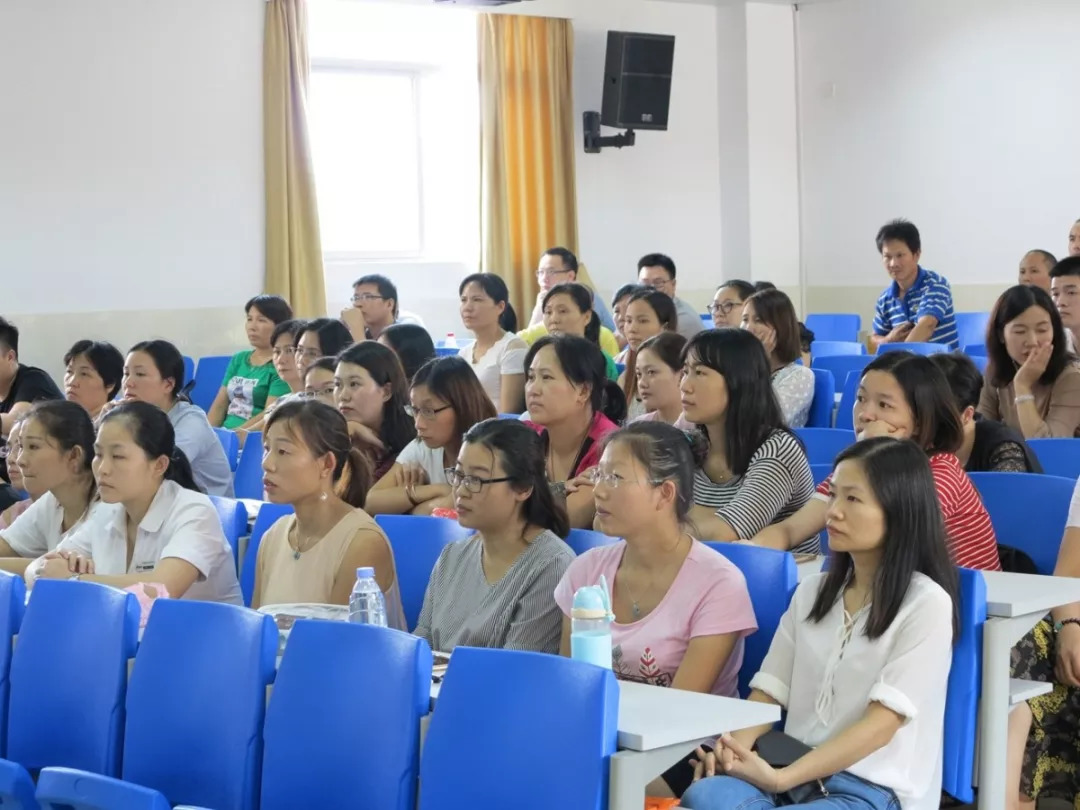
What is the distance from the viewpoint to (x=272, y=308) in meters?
7.41

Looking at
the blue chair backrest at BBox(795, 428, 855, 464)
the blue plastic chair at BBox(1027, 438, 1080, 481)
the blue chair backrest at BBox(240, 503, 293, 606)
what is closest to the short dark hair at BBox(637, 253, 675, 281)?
the blue chair backrest at BBox(795, 428, 855, 464)

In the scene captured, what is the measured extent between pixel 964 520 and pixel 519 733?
57.6 inches

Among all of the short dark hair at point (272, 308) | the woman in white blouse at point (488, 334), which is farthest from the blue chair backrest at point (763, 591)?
the short dark hair at point (272, 308)

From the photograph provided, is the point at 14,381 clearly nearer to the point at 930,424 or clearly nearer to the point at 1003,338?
the point at 1003,338

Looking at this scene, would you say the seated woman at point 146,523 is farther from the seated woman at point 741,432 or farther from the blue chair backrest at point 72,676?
the seated woman at point 741,432

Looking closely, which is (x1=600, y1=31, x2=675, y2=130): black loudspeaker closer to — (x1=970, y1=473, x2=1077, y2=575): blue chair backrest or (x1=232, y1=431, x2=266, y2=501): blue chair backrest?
(x1=232, y1=431, x2=266, y2=501): blue chair backrest

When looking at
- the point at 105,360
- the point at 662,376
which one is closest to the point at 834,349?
the point at 662,376

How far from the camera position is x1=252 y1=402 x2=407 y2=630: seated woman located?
11.9 ft

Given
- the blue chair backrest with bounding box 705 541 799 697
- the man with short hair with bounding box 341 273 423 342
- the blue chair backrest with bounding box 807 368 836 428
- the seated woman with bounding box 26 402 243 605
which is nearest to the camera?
the blue chair backrest with bounding box 705 541 799 697

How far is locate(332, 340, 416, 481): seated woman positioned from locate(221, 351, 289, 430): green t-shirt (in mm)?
2160

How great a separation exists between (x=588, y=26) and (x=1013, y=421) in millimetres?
6216

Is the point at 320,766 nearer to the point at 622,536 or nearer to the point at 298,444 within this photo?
the point at 622,536

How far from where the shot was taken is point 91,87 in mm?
8422

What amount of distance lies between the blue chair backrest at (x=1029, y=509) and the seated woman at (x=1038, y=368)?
129cm
